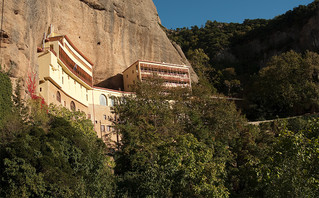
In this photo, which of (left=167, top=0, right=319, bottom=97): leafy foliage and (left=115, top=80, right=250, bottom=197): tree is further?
(left=167, top=0, right=319, bottom=97): leafy foliage

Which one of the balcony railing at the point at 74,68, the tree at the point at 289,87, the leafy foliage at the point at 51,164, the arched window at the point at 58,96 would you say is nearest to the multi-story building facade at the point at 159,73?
the balcony railing at the point at 74,68

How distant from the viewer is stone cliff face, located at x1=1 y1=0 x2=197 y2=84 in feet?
103

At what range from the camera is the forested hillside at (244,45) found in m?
72.4

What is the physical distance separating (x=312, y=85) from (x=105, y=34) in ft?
92.8

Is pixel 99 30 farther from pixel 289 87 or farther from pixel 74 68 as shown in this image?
pixel 289 87

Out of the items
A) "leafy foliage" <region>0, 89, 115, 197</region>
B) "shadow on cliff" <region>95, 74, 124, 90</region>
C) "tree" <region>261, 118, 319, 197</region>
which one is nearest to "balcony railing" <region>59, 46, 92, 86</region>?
"shadow on cliff" <region>95, 74, 124, 90</region>

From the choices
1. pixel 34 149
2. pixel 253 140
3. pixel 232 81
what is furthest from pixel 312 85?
pixel 34 149

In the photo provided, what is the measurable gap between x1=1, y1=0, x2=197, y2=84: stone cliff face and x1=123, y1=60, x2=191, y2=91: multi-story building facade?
6.89 ft

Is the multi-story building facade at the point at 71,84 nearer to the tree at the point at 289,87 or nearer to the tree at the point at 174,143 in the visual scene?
the tree at the point at 174,143

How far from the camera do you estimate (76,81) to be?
4378 cm

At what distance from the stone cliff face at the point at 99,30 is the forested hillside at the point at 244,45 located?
8.34 metres

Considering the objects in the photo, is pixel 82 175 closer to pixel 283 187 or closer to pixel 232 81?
pixel 283 187

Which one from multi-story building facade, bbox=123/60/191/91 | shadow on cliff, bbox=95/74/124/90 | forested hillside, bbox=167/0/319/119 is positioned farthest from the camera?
forested hillside, bbox=167/0/319/119

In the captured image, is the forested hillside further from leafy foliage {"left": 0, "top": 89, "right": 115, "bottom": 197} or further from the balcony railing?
leafy foliage {"left": 0, "top": 89, "right": 115, "bottom": 197}
